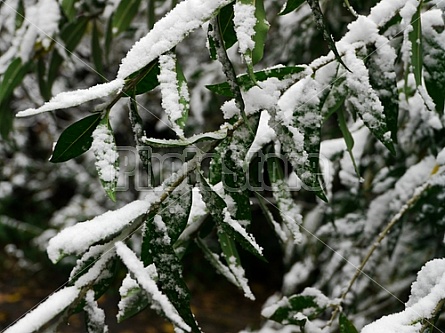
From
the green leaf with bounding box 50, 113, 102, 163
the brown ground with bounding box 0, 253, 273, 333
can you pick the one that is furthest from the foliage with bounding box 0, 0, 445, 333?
the brown ground with bounding box 0, 253, 273, 333

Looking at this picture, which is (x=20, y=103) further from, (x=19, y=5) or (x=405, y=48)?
(x=405, y=48)

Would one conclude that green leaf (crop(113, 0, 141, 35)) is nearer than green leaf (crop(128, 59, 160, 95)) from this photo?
No

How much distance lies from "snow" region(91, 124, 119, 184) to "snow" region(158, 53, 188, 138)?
2.6 inches

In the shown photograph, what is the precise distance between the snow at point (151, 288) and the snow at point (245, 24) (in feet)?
0.73

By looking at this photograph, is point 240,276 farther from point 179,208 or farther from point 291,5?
point 291,5

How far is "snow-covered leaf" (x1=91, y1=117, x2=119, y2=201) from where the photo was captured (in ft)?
1.70

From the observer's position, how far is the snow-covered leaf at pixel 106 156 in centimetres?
52

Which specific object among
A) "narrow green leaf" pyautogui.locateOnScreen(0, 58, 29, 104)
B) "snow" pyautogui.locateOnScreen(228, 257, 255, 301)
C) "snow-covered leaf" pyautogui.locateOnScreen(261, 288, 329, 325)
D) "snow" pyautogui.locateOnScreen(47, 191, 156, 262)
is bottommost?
"snow-covered leaf" pyautogui.locateOnScreen(261, 288, 329, 325)

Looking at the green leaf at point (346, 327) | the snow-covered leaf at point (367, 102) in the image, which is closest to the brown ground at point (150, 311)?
the green leaf at point (346, 327)

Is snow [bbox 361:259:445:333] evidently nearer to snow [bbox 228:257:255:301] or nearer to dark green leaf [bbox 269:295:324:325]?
snow [bbox 228:257:255:301]

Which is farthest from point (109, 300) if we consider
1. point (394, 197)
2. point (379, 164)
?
point (394, 197)

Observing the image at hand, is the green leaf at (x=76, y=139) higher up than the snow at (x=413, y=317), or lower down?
higher up

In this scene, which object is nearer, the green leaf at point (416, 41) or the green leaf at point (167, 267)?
the green leaf at point (167, 267)

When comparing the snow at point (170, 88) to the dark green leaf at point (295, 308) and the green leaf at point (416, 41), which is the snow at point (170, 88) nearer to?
the green leaf at point (416, 41)
